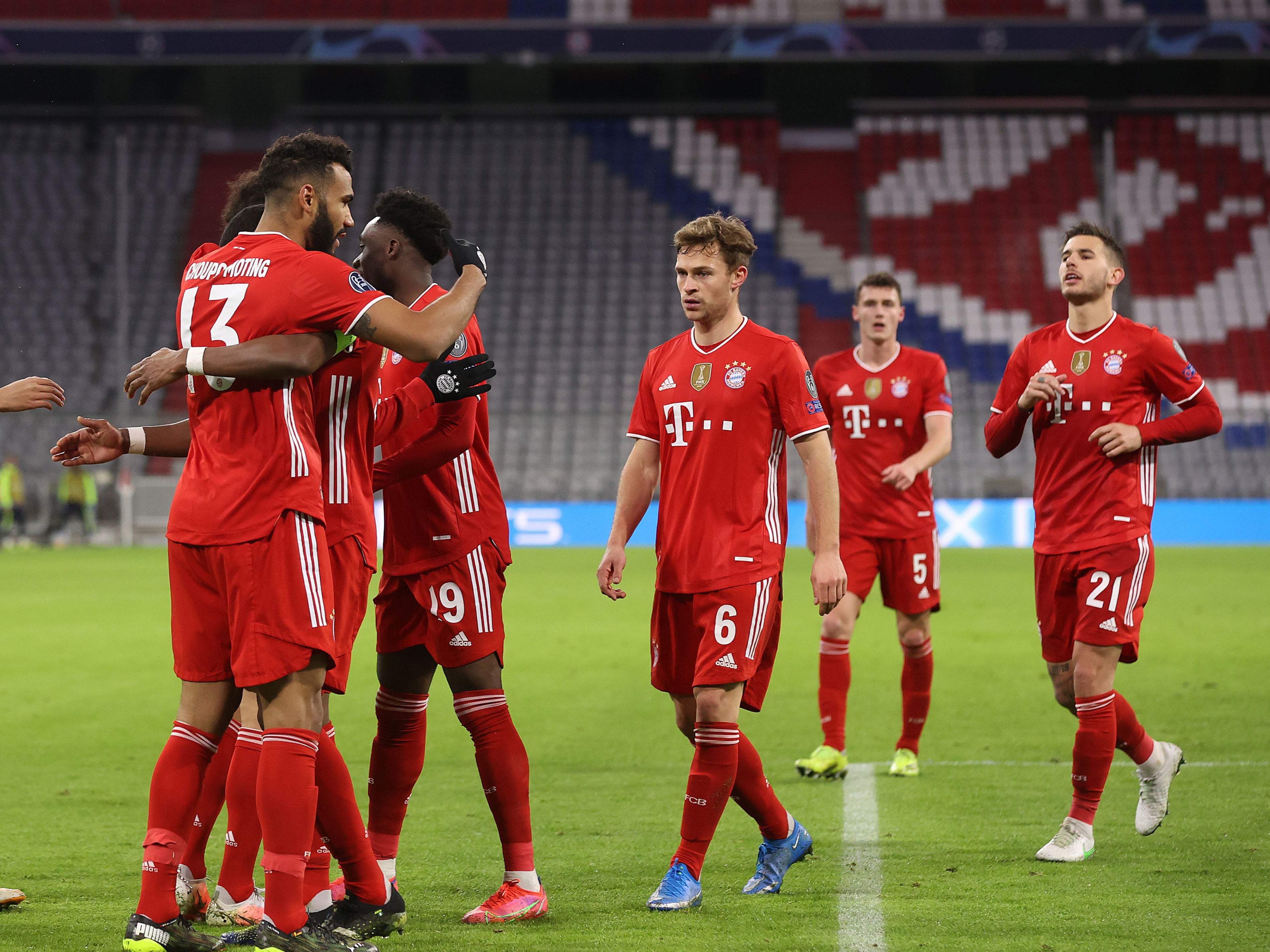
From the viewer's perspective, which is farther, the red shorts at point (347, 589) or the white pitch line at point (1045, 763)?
the white pitch line at point (1045, 763)

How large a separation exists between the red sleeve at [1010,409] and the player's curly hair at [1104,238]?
0.45 m

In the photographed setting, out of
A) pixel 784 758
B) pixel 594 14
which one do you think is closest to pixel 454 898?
pixel 784 758

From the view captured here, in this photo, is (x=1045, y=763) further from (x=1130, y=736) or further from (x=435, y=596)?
(x=435, y=596)

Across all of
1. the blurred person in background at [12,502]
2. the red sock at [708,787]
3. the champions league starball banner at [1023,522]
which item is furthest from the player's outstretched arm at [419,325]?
the blurred person in background at [12,502]

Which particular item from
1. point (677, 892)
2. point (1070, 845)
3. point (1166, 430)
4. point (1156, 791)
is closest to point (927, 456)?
point (1166, 430)

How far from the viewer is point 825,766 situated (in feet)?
21.5

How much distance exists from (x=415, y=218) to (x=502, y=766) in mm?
1753

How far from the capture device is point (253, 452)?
144 inches

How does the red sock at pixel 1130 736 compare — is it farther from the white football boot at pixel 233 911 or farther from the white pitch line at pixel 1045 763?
the white football boot at pixel 233 911

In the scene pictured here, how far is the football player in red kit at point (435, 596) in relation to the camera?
434 cm

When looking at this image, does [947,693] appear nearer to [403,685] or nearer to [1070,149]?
[403,685]

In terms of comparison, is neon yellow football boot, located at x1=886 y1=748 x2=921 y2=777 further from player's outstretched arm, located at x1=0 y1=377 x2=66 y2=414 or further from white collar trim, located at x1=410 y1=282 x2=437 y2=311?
player's outstretched arm, located at x1=0 y1=377 x2=66 y2=414

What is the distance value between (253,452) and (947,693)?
20.8 ft

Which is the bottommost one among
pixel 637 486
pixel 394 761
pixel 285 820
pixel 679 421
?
pixel 394 761
